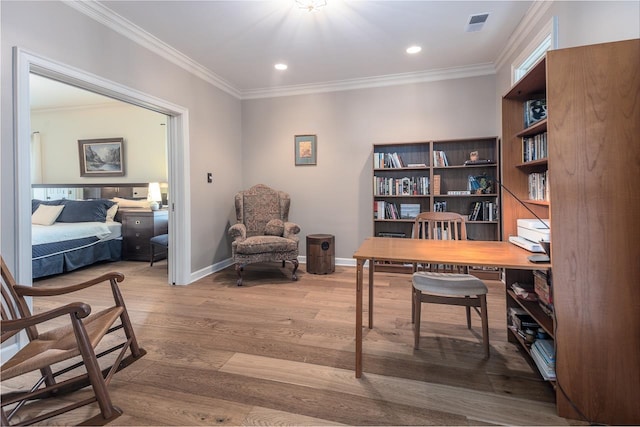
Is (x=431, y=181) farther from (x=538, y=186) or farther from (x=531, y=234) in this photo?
(x=531, y=234)

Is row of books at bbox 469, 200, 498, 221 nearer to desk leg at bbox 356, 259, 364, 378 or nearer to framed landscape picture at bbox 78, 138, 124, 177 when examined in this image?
desk leg at bbox 356, 259, 364, 378

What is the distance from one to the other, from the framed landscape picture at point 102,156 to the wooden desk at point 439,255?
207 inches

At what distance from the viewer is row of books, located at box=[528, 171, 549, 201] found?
175cm

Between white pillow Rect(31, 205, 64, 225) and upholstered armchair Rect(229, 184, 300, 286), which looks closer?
upholstered armchair Rect(229, 184, 300, 286)

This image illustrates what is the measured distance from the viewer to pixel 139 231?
4.55 meters

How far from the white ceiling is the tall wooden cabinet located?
5.13 ft

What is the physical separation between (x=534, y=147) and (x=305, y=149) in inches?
116

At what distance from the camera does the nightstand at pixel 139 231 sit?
4516 mm

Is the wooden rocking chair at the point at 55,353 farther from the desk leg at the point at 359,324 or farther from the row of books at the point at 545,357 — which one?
the row of books at the point at 545,357

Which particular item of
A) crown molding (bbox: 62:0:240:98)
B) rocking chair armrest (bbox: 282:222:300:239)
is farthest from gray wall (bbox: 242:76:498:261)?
crown molding (bbox: 62:0:240:98)

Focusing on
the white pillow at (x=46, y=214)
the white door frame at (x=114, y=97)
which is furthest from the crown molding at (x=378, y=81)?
the white pillow at (x=46, y=214)

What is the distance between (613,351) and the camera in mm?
1246

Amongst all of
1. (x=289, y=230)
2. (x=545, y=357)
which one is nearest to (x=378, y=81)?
(x=289, y=230)

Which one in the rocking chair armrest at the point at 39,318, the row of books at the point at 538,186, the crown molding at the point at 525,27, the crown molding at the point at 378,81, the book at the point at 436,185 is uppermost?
the crown molding at the point at 378,81
